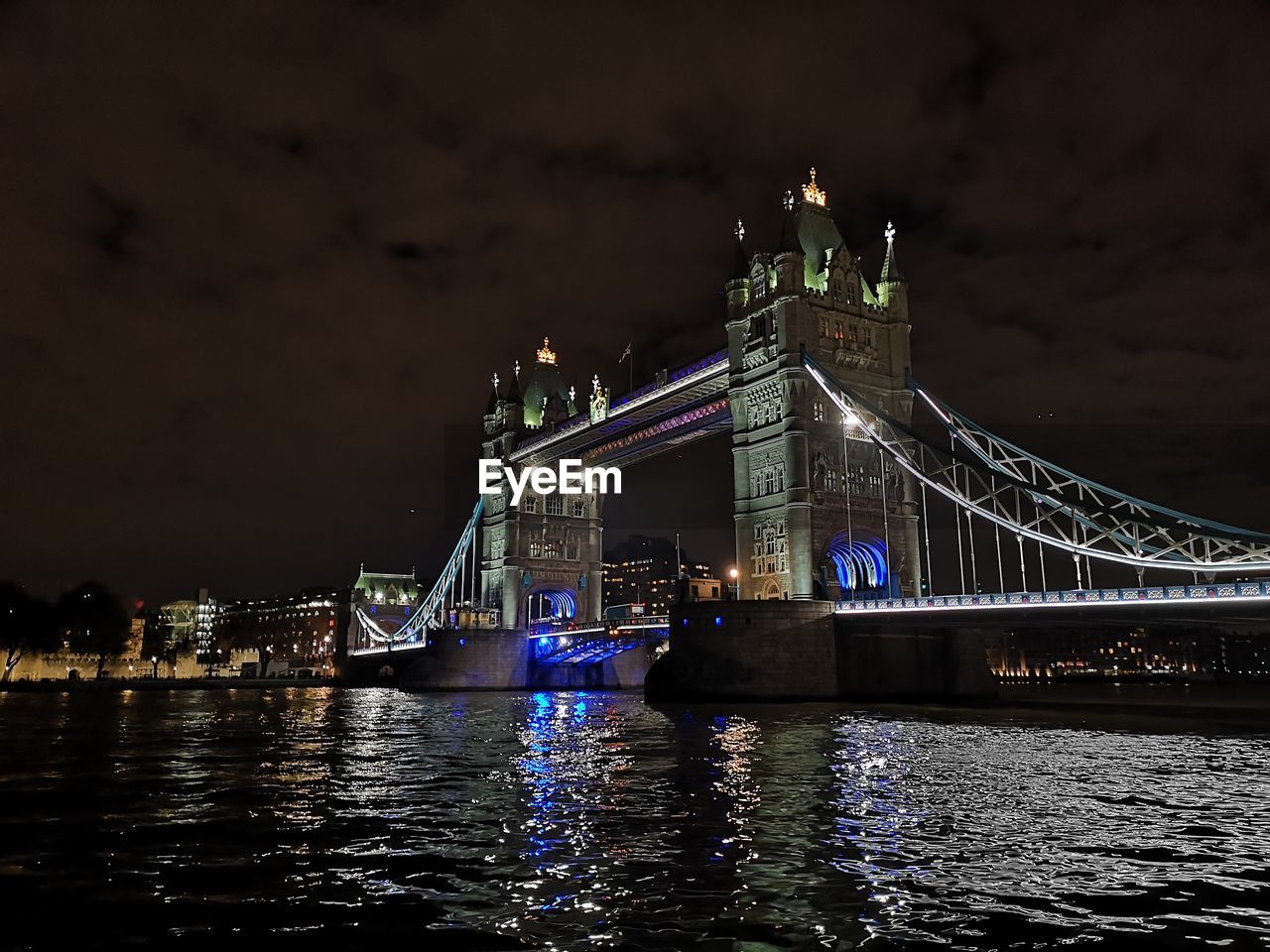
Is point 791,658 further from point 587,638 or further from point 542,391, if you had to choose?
point 542,391

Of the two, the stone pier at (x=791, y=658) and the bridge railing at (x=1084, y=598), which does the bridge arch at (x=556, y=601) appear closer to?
the stone pier at (x=791, y=658)

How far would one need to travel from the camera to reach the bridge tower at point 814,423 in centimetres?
5756

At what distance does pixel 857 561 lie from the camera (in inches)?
2388

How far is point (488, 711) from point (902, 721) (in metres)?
21.4

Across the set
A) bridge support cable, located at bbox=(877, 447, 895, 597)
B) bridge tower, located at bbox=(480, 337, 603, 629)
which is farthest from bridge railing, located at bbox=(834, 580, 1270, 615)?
bridge tower, located at bbox=(480, 337, 603, 629)

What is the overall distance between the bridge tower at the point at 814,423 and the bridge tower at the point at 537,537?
114 feet

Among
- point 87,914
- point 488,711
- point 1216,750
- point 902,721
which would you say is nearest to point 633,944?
point 87,914

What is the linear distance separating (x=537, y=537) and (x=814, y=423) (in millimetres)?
43228

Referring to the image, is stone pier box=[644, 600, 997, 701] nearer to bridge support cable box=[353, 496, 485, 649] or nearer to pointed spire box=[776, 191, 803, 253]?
pointed spire box=[776, 191, 803, 253]

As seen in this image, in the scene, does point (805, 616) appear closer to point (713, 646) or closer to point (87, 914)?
point (713, 646)

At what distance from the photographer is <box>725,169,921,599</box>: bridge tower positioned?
5756 cm

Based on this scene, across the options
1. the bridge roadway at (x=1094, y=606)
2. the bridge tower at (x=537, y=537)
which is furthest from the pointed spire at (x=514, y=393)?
the bridge roadway at (x=1094, y=606)

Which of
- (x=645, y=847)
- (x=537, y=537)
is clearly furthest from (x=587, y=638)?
(x=645, y=847)

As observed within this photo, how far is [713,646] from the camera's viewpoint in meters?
51.0
